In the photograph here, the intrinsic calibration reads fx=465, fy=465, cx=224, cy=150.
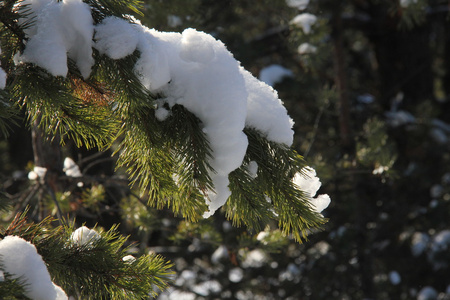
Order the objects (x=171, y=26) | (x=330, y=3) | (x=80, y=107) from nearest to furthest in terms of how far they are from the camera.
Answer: (x=80, y=107) < (x=171, y=26) < (x=330, y=3)

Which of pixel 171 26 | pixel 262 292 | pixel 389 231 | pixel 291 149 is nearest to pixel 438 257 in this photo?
pixel 389 231

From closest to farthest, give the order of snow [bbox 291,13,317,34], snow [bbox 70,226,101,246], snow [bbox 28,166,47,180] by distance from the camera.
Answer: snow [bbox 70,226,101,246] < snow [bbox 28,166,47,180] < snow [bbox 291,13,317,34]

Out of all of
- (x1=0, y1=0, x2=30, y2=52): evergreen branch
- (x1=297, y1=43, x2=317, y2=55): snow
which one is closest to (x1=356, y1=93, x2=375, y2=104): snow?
(x1=297, y1=43, x2=317, y2=55): snow

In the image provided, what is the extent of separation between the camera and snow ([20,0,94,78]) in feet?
3.39

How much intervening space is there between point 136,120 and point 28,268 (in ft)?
1.33

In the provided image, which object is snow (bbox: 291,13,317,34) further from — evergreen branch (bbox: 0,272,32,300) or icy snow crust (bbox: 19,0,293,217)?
evergreen branch (bbox: 0,272,32,300)

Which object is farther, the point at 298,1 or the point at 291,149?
the point at 298,1

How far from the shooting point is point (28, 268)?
992 mm

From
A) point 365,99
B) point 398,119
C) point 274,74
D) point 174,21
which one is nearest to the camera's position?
point 174,21

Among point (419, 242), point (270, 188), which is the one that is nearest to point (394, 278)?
point (419, 242)

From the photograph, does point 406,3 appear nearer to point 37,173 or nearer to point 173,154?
point 37,173

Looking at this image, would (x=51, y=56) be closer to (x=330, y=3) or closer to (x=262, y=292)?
(x=330, y=3)

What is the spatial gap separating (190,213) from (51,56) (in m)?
0.50

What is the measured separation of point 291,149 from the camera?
3.93 ft
